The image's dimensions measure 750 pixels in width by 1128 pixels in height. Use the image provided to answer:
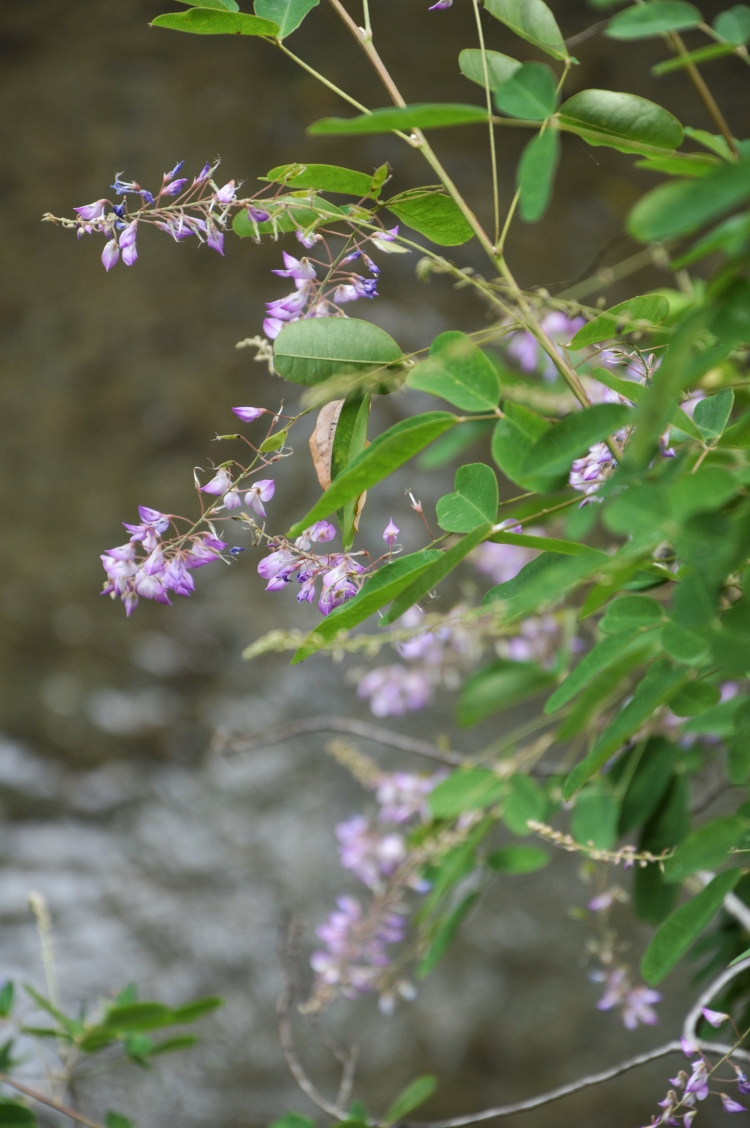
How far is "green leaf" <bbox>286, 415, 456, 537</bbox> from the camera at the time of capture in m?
0.26

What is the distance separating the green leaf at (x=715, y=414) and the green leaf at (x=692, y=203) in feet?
0.56

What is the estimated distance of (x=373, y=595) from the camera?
0.29 m

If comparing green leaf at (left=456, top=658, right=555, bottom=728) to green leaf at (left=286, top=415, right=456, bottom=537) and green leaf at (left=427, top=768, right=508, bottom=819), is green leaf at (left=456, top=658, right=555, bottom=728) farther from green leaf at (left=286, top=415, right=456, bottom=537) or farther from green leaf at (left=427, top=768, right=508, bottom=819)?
green leaf at (left=286, top=415, right=456, bottom=537)

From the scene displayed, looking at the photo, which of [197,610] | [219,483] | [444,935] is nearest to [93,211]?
[219,483]

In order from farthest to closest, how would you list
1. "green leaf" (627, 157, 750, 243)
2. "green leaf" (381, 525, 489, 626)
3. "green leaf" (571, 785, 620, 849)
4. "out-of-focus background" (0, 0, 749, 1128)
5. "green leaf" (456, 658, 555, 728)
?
1. "out-of-focus background" (0, 0, 749, 1128)
2. "green leaf" (456, 658, 555, 728)
3. "green leaf" (571, 785, 620, 849)
4. "green leaf" (381, 525, 489, 626)
5. "green leaf" (627, 157, 750, 243)

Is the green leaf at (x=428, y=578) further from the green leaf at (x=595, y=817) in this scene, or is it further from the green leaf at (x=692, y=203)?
the green leaf at (x=595, y=817)

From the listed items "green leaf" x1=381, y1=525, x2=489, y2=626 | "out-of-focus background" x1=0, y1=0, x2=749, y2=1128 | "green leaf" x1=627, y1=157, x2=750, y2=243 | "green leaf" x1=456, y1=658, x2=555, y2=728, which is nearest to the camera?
"green leaf" x1=627, y1=157, x2=750, y2=243

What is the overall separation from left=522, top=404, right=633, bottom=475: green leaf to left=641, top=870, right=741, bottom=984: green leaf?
0.22 meters

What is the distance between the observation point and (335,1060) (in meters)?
1.22

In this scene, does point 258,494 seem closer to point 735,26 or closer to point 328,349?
point 328,349

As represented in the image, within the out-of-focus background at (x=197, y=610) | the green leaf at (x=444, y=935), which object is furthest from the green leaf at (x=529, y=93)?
the out-of-focus background at (x=197, y=610)

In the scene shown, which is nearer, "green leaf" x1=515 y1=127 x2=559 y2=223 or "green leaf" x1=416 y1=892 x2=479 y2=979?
"green leaf" x1=515 y1=127 x2=559 y2=223

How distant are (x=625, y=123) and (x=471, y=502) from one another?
0.14m

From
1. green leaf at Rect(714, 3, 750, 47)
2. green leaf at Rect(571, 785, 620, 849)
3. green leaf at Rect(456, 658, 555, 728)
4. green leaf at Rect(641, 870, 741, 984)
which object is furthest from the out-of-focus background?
green leaf at Rect(714, 3, 750, 47)
